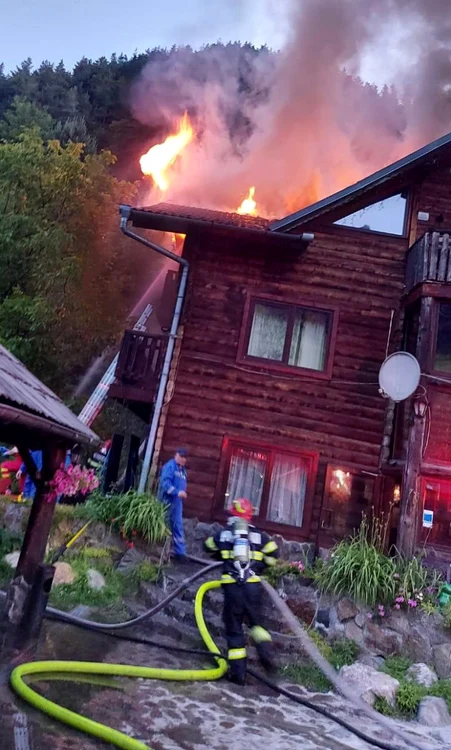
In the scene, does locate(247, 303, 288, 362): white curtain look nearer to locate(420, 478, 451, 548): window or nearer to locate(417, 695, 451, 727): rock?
locate(420, 478, 451, 548): window

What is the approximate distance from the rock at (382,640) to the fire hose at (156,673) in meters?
0.88

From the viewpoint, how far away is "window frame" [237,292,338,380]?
433 inches

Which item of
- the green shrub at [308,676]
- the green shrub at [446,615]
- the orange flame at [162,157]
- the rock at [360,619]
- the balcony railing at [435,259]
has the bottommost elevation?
the green shrub at [308,676]

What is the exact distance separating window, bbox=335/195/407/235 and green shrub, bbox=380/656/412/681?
8381 mm

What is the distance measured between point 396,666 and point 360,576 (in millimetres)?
1180

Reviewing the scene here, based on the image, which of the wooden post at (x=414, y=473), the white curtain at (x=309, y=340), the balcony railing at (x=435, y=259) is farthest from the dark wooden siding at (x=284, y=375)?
the wooden post at (x=414, y=473)

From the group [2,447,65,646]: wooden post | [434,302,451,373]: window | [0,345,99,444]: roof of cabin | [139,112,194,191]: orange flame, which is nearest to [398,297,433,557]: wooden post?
[434,302,451,373]: window

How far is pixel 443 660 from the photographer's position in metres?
6.75

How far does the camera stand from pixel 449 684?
625 cm

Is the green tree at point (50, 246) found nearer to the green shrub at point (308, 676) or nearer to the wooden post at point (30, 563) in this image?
the wooden post at point (30, 563)

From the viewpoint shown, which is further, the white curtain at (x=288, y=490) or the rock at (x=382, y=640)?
the white curtain at (x=288, y=490)

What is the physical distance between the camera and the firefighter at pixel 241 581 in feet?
18.1

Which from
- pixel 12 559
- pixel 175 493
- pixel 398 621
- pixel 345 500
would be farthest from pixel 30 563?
pixel 345 500

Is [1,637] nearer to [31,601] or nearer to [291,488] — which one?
[31,601]
